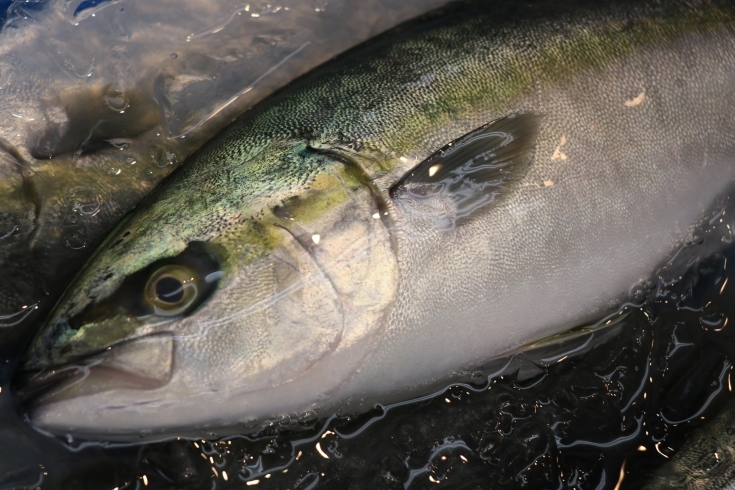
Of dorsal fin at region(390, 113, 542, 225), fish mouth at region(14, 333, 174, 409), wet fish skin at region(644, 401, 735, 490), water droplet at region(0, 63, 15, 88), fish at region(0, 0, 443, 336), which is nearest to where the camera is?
fish mouth at region(14, 333, 174, 409)

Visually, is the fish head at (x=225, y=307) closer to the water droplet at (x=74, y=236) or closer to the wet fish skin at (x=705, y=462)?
the water droplet at (x=74, y=236)

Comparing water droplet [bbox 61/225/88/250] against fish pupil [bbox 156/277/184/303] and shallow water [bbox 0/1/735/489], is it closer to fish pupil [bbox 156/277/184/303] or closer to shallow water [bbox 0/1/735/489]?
shallow water [bbox 0/1/735/489]

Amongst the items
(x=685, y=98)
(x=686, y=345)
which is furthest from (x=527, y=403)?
(x=685, y=98)

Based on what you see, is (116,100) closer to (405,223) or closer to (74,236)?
(74,236)

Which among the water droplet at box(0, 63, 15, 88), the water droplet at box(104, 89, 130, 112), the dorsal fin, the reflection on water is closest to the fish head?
the dorsal fin

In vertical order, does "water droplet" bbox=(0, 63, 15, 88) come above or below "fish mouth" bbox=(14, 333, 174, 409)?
above

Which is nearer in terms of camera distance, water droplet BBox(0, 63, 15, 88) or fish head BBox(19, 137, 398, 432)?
fish head BBox(19, 137, 398, 432)

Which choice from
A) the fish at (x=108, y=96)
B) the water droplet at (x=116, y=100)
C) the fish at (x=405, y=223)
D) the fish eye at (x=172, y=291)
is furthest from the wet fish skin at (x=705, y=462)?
the water droplet at (x=116, y=100)
